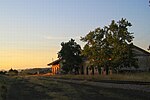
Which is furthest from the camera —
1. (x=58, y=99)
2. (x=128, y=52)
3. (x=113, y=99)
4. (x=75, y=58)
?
(x=75, y=58)

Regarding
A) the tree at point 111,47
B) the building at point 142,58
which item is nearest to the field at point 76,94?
the tree at point 111,47

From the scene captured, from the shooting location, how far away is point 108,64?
5956 cm

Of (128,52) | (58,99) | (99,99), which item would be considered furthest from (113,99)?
(128,52)

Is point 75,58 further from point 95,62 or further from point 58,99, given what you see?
point 58,99

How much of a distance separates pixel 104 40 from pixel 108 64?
170 inches

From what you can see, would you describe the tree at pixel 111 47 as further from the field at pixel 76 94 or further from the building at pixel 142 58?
the field at pixel 76 94

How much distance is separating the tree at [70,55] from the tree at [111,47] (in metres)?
14.6

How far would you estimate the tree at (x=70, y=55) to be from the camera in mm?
77750

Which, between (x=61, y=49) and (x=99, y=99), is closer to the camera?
(x=99, y=99)

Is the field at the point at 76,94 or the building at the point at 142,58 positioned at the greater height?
the building at the point at 142,58

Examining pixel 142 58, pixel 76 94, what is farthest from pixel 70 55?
pixel 76 94

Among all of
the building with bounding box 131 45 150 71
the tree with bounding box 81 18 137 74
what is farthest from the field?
the building with bounding box 131 45 150 71

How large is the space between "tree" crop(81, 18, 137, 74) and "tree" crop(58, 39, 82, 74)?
14.6m

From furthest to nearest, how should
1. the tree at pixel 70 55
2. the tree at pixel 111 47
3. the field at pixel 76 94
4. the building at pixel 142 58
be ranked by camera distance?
the tree at pixel 70 55, the building at pixel 142 58, the tree at pixel 111 47, the field at pixel 76 94
